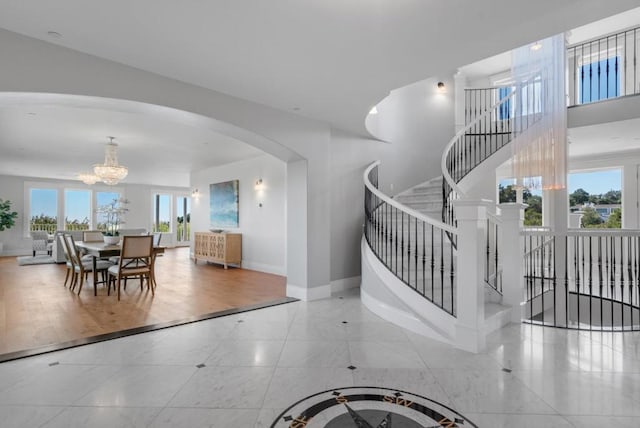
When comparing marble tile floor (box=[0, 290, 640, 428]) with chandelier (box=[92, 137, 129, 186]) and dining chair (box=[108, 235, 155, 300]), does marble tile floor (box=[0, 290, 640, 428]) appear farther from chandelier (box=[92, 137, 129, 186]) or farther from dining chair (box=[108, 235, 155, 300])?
chandelier (box=[92, 137, 129, 186])

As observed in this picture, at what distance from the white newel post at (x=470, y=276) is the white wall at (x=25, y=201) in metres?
13.6

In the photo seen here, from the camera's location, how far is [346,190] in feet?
18.9

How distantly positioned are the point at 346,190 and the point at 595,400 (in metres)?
4.18

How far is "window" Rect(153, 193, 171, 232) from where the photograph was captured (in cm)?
1411

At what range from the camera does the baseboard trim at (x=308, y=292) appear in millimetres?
4980

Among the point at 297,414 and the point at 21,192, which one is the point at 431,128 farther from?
the point at 21,192

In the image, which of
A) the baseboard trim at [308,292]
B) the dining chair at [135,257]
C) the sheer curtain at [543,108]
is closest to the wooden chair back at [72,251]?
the dining chair at [135,257]

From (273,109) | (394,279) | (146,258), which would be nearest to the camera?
(394,279)

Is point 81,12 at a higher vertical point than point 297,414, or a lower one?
higher

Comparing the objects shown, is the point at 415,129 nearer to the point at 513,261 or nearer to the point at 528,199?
the point at 513,261

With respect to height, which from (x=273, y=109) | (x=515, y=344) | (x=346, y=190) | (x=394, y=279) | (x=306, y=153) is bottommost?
(x=515, y=344)

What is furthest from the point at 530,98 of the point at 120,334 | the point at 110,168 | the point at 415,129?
the point at 110,168

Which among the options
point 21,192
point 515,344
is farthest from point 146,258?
point 21,192

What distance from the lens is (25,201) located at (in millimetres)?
11414
